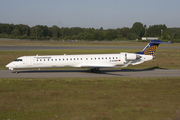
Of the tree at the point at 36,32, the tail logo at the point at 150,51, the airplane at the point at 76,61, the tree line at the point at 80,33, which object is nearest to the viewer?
the airplane at the point at 76,61

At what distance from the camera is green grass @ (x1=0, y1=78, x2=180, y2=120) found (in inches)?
423

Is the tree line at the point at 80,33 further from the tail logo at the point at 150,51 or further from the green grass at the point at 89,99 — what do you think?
the green grass at the point at 89,99

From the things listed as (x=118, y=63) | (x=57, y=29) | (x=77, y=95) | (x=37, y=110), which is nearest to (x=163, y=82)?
(x=118, y=63)

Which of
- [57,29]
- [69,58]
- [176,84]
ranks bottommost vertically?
[176,84]

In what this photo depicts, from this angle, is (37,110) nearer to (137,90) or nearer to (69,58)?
(137,90)

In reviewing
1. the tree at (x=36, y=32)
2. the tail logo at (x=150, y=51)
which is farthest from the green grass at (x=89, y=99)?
the tree at (x=36, y=32)

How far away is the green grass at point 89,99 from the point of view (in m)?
10.7

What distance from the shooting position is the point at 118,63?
24812 millimetres

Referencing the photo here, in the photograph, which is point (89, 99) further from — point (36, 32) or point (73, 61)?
point (36, 32)

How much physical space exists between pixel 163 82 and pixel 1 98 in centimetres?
1392

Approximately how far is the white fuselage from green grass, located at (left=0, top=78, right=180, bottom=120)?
483cm

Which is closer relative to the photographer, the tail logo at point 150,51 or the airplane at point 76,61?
the airplane at point 76,61

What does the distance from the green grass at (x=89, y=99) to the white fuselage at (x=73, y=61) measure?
15.8 ft

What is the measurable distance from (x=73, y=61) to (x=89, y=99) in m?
11.0
